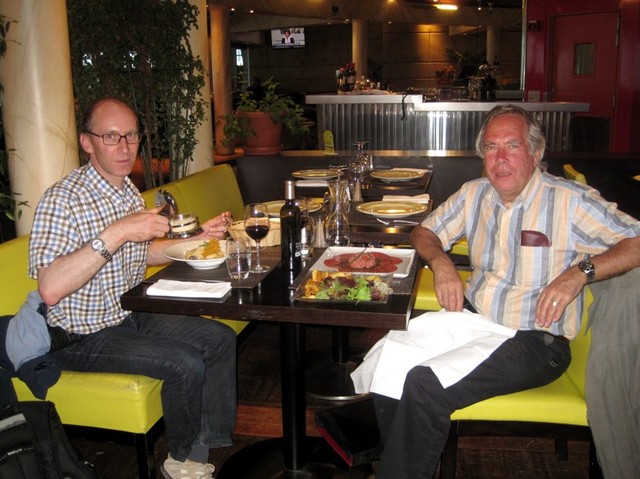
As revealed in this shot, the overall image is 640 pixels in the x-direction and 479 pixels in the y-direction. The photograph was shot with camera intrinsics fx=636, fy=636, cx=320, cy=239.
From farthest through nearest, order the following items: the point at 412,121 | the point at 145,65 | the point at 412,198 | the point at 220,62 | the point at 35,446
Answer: the point at 220,62 < the point at 412,121 < the point at 145,65 < the point at 412,198 < the point at 35,446

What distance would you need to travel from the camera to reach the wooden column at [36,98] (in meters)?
3.21

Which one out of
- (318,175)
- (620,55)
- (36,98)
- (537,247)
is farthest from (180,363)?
(620,55)

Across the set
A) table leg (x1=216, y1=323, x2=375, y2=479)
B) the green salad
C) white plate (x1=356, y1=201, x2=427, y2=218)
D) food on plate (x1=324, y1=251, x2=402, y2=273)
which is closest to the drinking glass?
food on plate (x1=324, y1=251, x2=402, y2=273)

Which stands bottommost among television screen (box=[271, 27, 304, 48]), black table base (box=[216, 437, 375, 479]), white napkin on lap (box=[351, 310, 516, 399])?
black table base (box=[216, 437, 375, 479])

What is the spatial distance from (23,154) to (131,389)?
184cm

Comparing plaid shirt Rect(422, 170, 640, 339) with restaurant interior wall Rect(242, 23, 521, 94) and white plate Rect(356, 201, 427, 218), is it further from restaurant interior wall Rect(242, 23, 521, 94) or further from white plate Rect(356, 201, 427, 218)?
restaurant interior wall Rect(242, 23, 521, 94)

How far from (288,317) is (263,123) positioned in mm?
3550

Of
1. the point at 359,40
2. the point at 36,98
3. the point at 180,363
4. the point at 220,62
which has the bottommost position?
the point at 180,363

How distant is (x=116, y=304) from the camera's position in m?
2.20

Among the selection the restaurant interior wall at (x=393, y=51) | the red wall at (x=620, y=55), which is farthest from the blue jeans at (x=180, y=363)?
the restaurant interior wall at (x=393, y=51)

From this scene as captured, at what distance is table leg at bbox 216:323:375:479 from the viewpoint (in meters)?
2.31

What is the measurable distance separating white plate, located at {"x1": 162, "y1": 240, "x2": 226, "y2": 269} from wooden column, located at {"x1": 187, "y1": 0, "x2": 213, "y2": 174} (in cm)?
292

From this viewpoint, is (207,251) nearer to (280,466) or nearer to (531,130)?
(280,466)

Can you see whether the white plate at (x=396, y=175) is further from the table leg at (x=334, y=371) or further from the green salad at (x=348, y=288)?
the green salad at (x=348, y=288)
